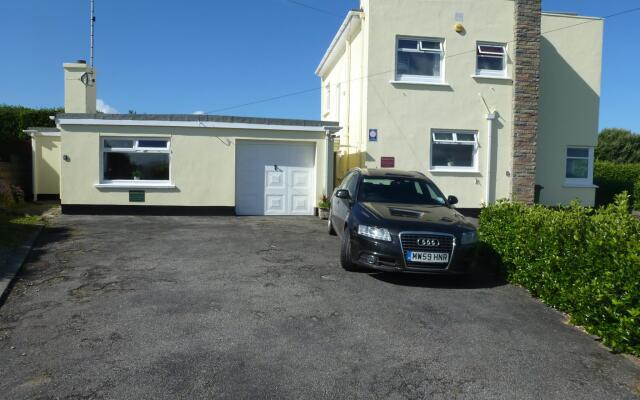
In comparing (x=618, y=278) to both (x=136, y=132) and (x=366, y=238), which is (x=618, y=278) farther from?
(x=136, y=132)

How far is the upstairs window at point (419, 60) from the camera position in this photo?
50.2 ft

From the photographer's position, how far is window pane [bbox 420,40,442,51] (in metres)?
15.4

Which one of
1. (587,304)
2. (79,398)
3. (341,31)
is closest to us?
(79,398)

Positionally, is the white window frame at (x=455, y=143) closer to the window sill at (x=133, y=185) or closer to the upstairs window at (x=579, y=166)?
the upstairs window at (x=579, y=166)

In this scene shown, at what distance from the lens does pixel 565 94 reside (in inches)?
674

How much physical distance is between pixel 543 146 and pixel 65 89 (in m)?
15.0

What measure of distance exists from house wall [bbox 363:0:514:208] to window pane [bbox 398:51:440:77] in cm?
33

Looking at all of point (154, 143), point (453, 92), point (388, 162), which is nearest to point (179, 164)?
point (154, 143)

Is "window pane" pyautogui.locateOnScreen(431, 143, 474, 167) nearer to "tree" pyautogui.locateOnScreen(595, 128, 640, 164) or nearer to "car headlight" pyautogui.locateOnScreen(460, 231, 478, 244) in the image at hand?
"car headlight" pyautogui.locateOnScreen(460, 231, 478, 244)

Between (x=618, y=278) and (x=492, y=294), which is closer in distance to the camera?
(x=618, y=278)

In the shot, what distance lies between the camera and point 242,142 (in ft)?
47.6

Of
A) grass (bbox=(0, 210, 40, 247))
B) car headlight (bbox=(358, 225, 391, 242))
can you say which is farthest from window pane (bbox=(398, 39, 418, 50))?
grass (bbox=(0, 210, 40, 247))

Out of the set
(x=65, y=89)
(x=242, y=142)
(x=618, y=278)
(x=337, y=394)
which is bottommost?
(x=337, y=394)

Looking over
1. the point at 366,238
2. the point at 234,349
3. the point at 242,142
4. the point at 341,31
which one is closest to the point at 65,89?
the point at 242,142
